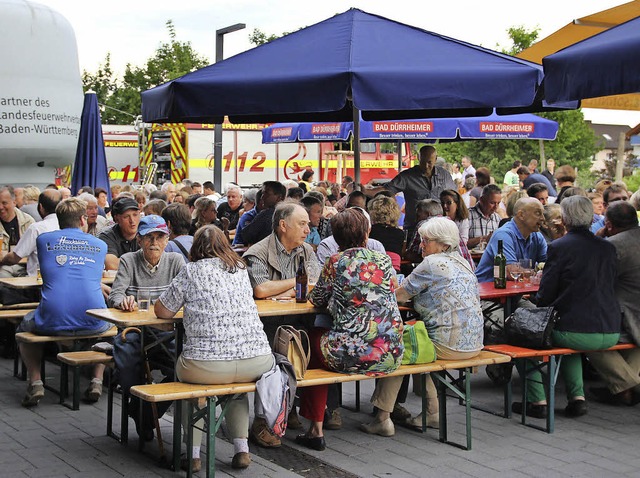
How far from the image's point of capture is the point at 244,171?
97.2 feet

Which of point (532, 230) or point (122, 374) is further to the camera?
point (532, 230)

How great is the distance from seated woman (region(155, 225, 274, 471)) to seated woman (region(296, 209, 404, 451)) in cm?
58

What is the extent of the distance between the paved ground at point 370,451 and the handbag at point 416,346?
591 mm

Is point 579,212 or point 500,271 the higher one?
point 579,212

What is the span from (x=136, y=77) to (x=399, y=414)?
125 feet

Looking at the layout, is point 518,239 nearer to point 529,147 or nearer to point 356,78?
point 356,78

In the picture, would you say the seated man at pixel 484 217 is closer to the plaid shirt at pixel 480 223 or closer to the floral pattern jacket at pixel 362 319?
the plaid shirt at pixel 480 223

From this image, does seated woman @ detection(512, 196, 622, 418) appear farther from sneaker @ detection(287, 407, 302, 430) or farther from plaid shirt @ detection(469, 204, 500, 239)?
plaid shirt @ detection(469, 204, 500, 239)

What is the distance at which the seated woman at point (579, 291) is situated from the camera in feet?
22.1

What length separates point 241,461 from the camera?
18.3 feet

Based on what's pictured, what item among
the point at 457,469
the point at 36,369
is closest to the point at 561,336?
the point at 457,469

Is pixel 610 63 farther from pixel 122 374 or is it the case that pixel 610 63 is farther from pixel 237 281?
pixel 122 374

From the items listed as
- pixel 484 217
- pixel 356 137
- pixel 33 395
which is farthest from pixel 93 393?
pixel 484 217

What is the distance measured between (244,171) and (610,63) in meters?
24.1
